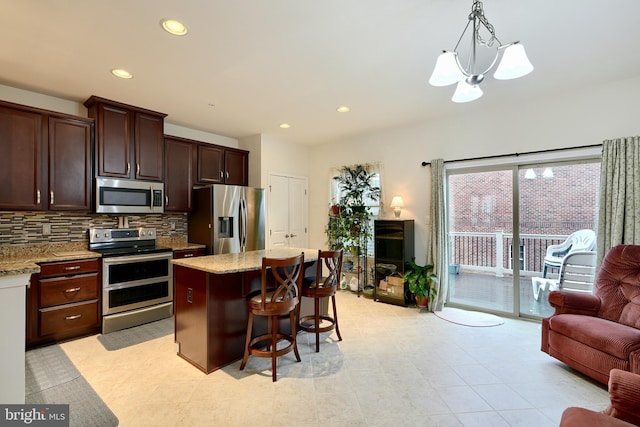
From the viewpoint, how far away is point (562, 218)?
3535 mm

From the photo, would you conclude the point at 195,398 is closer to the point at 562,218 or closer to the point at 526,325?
the point at 526,325

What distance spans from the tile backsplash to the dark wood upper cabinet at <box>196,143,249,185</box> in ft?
3.57

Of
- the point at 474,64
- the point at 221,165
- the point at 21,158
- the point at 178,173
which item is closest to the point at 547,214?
the point at 474,64

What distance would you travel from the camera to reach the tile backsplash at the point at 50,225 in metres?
3.14

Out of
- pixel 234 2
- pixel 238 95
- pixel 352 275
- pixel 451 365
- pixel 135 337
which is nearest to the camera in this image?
pixel 234 2

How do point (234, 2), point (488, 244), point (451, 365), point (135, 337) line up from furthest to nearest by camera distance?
point (488, 244), point (135, 337), point (451, 365), point (234, 2)

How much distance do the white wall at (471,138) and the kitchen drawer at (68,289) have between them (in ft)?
11.6

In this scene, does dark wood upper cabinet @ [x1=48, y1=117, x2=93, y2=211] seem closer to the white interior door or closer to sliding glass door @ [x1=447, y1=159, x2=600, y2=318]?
the white interior door

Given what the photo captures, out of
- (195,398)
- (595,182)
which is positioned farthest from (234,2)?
(595,182)

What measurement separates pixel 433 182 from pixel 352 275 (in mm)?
2164

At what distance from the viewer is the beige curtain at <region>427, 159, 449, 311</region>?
4090 millimetres

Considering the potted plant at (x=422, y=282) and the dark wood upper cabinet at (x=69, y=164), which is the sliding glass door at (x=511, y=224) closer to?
the potted plant at (x=422, y=282)

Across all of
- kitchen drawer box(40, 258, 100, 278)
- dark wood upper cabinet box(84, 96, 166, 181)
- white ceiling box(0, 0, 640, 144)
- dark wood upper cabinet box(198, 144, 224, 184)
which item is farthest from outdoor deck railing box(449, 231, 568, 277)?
kitchen drawer box(40, 258, 100, 278)

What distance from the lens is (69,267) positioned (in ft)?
10.0
